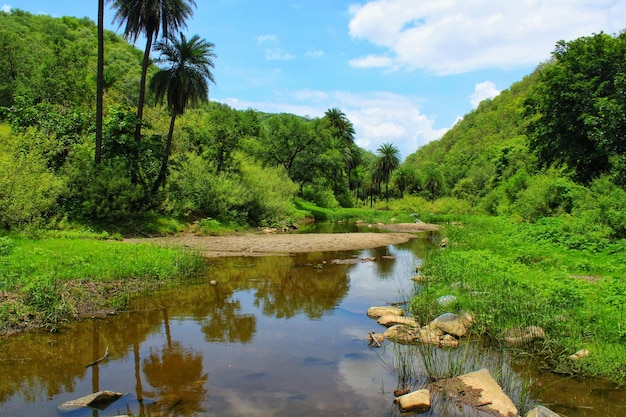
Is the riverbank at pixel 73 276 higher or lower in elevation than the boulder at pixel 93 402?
higher

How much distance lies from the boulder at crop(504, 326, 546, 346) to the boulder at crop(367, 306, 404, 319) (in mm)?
3366

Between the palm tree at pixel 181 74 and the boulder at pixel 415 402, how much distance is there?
26300 mm

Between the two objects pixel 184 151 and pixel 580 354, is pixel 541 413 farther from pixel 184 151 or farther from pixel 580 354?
pixel 184 151

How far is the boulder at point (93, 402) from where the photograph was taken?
6.83 metres

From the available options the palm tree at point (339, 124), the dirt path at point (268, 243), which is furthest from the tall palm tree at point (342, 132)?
the dirt path at point (268, 243)

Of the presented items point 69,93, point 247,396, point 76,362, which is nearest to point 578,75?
point 247,396

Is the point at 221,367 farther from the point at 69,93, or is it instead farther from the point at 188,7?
the point at 69,93

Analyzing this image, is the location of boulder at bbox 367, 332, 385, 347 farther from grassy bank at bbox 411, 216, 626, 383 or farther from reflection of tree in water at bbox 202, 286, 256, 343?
reflection of tree in water at bbox 202, 286, 256, 343

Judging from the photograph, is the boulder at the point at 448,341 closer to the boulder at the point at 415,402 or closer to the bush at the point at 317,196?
the boulder at the point at 415,402

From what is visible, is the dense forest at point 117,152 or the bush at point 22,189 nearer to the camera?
the bush at point 22,189

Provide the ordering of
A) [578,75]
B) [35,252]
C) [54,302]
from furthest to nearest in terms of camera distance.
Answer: [578,75], [35,252], [54,302]

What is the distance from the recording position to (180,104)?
30.3 meters

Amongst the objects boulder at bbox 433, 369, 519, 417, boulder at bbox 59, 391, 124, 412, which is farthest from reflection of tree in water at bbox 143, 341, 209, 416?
boulder at bbox 433, 369, 519, 417

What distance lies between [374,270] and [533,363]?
37.5ft
